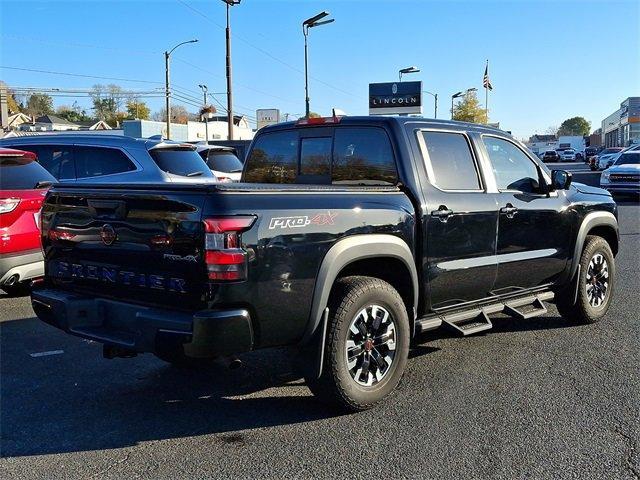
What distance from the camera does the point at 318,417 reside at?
13.3 ft

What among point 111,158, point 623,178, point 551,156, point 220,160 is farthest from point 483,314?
point 551,156

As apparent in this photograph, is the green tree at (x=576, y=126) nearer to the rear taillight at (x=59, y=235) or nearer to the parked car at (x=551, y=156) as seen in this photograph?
the parked car at (x=551, y=156)

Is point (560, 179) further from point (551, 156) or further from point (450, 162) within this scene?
point (551, 156)

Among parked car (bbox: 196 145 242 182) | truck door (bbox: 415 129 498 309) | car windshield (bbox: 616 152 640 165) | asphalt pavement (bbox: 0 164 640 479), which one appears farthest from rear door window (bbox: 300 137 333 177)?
car windshield (bbox: 616 152 640 165)

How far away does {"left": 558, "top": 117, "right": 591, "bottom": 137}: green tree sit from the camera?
165 meters

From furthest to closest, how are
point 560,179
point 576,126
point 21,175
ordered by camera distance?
point 576,126, point 21,175, point 560,179

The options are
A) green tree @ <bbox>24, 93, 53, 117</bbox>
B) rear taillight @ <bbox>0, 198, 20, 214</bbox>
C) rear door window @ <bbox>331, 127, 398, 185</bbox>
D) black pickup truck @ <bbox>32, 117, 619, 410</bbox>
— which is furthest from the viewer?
green tree @ <bbox>24, 93, 53, 117</bbox>

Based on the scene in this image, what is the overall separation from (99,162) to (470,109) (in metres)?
65.2

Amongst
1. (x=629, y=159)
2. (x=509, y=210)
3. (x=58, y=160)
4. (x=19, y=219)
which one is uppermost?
(x=629, y=159)

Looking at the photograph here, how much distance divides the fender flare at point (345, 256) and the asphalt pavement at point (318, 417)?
29.6 inches

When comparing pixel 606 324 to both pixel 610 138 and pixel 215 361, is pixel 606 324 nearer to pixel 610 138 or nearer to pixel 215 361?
pixel 215 361

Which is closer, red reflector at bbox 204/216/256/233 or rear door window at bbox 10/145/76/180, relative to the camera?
red reflector at bbox 204/216/256/233

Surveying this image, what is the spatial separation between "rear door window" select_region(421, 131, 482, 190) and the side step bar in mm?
1006

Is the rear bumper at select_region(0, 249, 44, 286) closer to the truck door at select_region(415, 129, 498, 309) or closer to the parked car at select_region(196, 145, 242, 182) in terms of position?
the truck door at select_region(415, 129, 498, 309)
